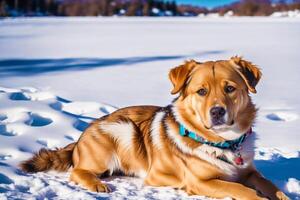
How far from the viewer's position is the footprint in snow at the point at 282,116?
21.8 feet

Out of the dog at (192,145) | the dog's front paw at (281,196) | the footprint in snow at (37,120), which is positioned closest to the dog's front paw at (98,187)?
the dog at (192,145)

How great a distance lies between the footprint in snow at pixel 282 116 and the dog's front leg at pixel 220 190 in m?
3.43

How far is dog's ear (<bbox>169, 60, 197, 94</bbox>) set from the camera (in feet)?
12.1

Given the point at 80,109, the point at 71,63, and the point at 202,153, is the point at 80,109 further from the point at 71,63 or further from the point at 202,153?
the point at 71,63

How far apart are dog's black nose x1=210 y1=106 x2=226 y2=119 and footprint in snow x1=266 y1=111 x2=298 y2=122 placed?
11.5 ft

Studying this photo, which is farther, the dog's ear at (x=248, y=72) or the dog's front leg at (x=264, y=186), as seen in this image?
the dog's ear at (x=248, y=72)

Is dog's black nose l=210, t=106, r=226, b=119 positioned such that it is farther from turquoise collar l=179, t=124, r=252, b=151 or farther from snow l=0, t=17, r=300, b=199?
snow l=0, t=17, r=300, b=199

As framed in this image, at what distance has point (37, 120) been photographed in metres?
5.89

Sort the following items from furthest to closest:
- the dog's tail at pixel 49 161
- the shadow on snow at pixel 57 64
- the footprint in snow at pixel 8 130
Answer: the shadow on snow at pixel 57 64 → the footprint in snow at pixel 8 130 → the dog's tail at pixel 49 161

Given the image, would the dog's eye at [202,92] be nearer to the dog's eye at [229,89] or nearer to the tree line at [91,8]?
the dog's eye at [229,89]

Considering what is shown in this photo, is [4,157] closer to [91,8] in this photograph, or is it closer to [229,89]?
[229,89]

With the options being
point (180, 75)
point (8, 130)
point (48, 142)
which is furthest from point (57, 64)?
point (180, 75)

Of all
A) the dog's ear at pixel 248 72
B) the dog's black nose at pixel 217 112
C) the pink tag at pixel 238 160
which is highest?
the dog's ear at pixel 248 72

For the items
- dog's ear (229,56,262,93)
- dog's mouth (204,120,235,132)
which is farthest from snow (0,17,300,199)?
dog's ear (229,56,262,93)
